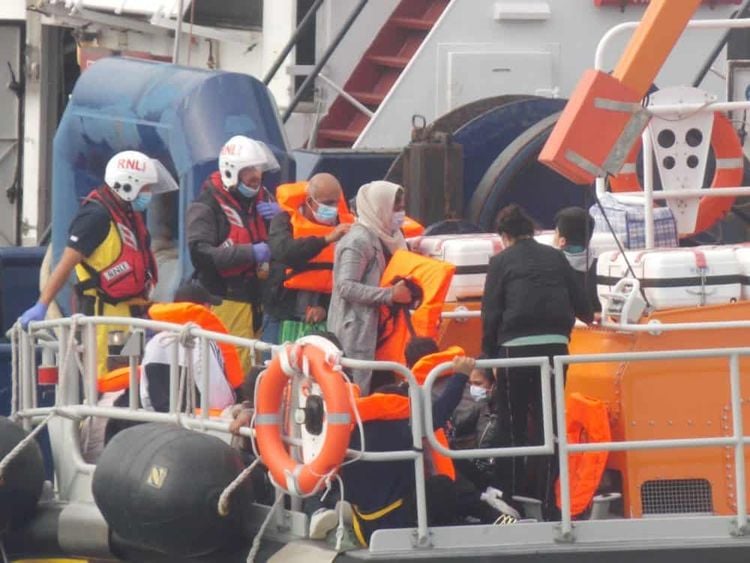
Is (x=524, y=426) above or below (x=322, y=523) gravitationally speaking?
above

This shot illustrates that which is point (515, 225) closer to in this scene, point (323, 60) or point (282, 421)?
point (282, 421)

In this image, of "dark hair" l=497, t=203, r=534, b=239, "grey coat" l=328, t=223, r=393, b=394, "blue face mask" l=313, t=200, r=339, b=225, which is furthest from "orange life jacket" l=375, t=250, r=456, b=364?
"blue face mask" l=313, t=200, r=339, b=225

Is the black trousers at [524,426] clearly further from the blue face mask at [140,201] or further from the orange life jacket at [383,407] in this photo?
the blue face mask at [140,201]

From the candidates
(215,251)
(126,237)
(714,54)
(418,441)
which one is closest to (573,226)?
(418,441)

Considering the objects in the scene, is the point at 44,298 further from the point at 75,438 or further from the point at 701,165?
the point at 701,165

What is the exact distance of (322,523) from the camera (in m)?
7.85

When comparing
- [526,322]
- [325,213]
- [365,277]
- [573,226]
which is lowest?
[526,322]

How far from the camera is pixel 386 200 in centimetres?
877

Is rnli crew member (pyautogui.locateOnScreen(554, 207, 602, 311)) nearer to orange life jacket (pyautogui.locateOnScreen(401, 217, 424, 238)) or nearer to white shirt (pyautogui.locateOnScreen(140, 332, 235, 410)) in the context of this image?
orange life jacket (pyautogui.locateOnScreen(401, 217, 424, 238))

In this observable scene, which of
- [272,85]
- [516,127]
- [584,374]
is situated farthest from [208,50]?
[584,374]

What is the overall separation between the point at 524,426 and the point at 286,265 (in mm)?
1617

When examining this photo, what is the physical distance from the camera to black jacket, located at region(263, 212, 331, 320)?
931 cm

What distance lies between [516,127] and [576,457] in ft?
12.8

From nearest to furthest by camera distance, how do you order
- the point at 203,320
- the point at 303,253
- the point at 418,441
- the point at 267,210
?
the point at 418,441
the point at 203,320
the point at 303,253
the point at 267,210
